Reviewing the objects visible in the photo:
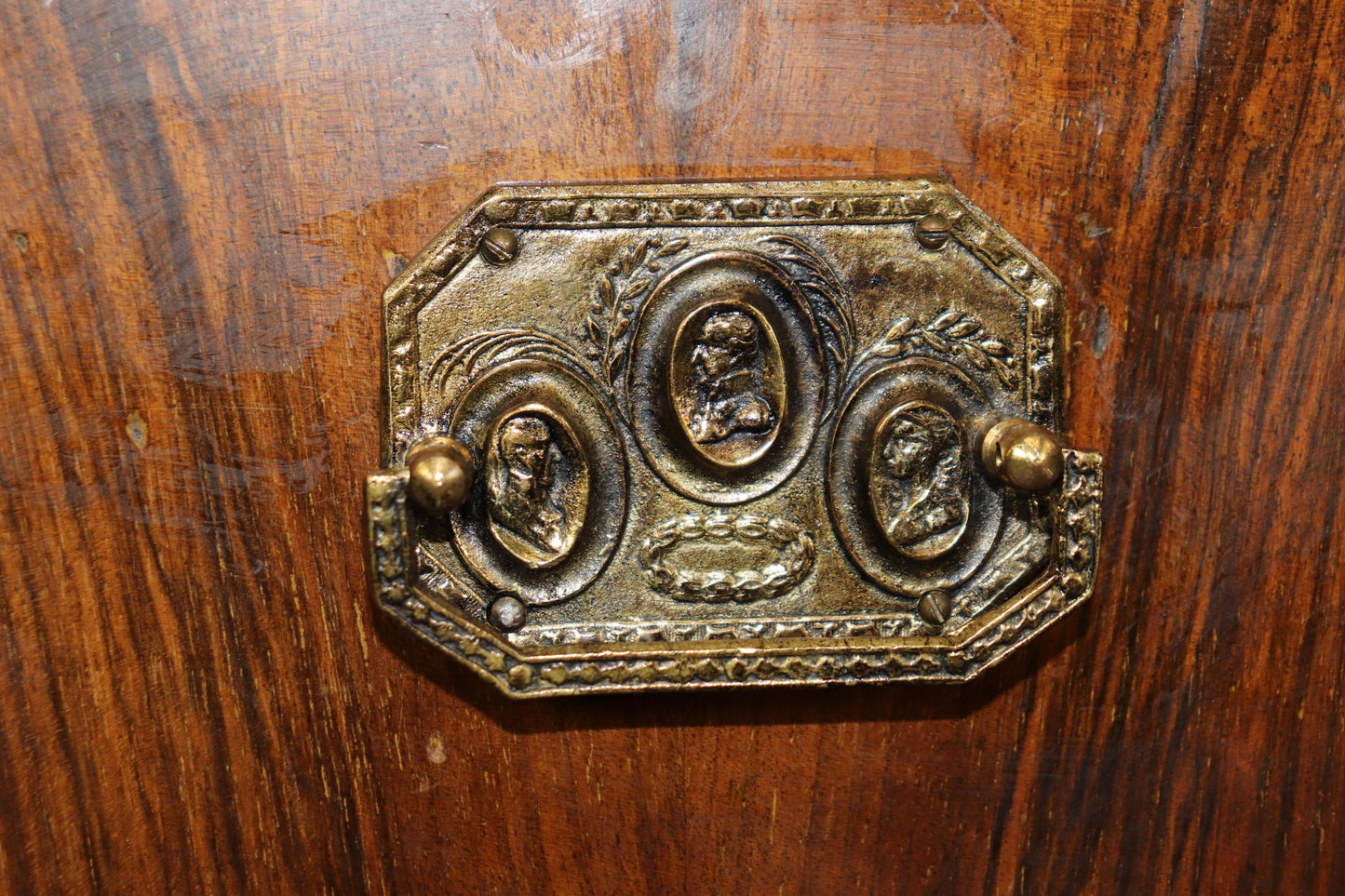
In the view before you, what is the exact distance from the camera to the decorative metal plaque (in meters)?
0.48

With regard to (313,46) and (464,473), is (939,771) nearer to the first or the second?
(464,473)

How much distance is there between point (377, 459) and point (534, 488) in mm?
79

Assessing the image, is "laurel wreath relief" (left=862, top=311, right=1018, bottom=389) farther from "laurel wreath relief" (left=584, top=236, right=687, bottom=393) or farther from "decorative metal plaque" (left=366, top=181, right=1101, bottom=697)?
"laurel wreath relief" (left=584, top=236, right=687, bottom=393)

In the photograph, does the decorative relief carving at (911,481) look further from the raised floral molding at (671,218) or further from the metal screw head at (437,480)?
the metal screw head at (437,480)

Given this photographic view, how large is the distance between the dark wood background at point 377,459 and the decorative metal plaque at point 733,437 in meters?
0.03

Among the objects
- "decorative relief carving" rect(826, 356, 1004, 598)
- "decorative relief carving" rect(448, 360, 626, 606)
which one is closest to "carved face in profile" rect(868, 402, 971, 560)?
"decorative relief carving" rect(826, 356, 1004, 598)

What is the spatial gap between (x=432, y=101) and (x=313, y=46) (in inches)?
2.2

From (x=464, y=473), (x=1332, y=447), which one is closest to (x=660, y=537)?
(x=464, y=473)

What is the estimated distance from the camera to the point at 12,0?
17.5 inches

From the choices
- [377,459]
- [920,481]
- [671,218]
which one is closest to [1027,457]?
[920,481]

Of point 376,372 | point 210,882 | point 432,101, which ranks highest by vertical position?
point 432,101

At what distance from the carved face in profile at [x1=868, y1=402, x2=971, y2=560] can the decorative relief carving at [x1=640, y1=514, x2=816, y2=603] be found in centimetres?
5

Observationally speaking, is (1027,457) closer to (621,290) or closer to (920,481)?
(920,481)

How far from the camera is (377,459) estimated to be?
489 mm
